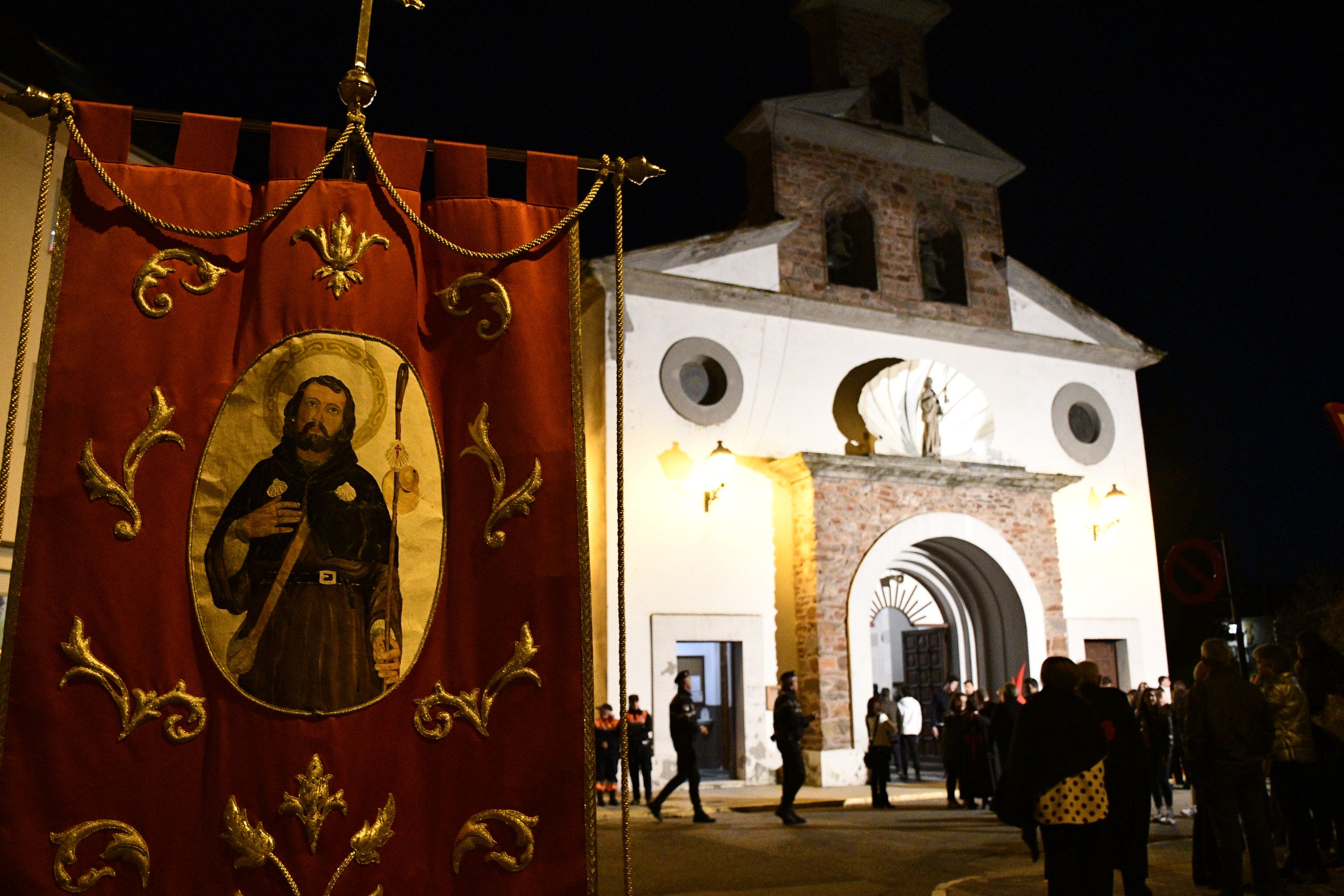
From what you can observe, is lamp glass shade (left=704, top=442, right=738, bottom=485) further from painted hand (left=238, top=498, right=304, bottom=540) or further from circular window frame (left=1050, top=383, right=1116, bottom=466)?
painted hand (left=238, top=498, right=304, bottom=540)

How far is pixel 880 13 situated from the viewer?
16500 mm

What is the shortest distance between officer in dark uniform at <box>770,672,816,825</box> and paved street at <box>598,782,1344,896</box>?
0.22m

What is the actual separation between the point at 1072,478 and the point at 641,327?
281 inches

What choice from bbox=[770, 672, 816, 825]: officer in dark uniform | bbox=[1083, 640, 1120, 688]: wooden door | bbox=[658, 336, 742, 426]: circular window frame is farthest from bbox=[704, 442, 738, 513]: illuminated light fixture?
bbox=[1083, 640, 1120, 688]: wooden door

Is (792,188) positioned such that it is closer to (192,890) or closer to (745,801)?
(745,801)

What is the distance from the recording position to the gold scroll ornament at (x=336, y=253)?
3350 mm

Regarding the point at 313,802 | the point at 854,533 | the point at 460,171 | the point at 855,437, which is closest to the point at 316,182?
the point at 460,171

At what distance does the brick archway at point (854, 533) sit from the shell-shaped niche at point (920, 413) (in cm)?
55

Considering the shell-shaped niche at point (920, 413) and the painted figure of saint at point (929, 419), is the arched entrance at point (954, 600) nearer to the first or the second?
the painted figure of saint at point (929, 419)

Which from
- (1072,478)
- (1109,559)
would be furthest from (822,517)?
(1109,559)

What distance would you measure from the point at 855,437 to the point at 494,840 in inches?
468

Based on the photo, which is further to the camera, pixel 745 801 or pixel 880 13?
pixel 880 13

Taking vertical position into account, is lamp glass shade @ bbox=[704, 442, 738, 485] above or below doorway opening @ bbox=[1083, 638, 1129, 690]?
above

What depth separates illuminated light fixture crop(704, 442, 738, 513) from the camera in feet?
42.4
